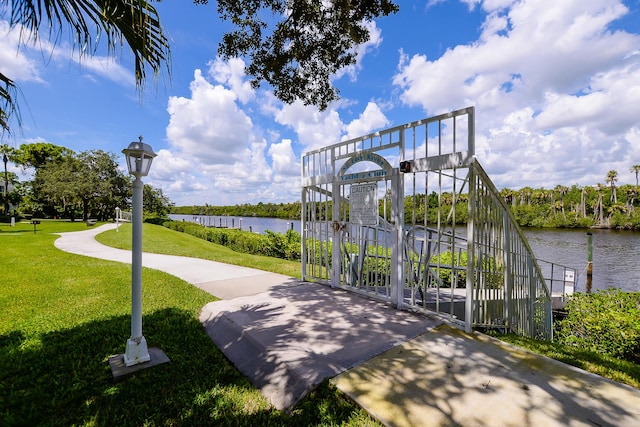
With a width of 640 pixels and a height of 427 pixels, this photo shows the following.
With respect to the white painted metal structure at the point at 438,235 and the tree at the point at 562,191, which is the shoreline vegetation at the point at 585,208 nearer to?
the tree at the point at 562,191

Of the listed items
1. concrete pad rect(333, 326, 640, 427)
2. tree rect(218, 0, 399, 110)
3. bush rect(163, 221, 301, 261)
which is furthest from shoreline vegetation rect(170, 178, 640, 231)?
concrete pad rect(333, 326, 640, 427)

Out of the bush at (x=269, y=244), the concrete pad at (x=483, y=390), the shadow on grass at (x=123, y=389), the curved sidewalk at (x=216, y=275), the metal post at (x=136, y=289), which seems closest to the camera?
the concrete pad at (x=483, y=390)

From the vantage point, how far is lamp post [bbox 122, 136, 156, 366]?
109 inches

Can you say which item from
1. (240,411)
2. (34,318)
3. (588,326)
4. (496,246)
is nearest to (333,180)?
(496,246)

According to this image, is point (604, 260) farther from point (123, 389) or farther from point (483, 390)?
point (123, 389)

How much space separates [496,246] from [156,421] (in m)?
4.18

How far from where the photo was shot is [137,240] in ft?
9.32

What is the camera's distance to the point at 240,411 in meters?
2.31

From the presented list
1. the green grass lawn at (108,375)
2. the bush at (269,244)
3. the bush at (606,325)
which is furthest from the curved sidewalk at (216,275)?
the bush at (606,325)

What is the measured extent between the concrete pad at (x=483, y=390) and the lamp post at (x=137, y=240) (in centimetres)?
206

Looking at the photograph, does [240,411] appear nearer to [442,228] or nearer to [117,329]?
[117,329]

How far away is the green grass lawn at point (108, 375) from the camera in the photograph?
224 cm

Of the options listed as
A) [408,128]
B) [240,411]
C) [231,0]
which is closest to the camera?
[240,411]

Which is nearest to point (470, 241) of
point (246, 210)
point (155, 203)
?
point (155, 203)
